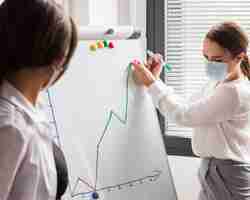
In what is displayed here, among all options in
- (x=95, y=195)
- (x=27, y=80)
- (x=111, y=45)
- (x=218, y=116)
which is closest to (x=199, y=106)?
(x=218, y=116)

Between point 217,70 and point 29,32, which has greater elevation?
point 29,32

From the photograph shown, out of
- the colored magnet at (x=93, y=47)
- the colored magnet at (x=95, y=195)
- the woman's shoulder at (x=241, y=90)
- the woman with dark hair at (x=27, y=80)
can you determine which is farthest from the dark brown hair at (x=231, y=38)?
the woman with dark hair at (x=27, y=80)

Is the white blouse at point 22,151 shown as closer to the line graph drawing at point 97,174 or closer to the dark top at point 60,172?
the dark top at point 60,172

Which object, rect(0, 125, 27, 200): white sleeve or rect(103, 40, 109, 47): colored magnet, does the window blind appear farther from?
rect(0, 125, 27, 200): white sleeve

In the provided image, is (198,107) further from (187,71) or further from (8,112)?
(8,112)

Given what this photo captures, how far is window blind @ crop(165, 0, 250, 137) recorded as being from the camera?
2.46 m

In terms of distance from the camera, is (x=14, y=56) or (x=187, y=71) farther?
(x=187, y=71)

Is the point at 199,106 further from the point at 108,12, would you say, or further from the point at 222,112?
the point at 108,12

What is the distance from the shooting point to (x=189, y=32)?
254 centimetres

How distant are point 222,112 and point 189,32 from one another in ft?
2.67

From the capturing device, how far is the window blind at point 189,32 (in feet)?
8.06

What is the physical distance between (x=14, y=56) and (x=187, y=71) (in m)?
1.61

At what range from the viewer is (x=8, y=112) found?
3.53 feet

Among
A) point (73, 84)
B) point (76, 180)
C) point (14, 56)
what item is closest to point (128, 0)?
point (73, 84)
